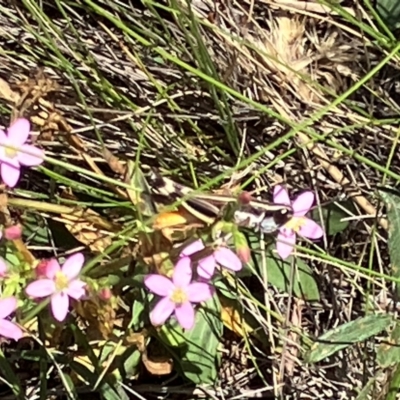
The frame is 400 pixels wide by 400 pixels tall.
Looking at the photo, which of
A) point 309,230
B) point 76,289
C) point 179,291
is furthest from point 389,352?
point 76,289

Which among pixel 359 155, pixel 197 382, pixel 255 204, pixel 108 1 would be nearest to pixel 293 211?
pixel 255 204

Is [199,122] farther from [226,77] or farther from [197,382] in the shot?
[197,382]

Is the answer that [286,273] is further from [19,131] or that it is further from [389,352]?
[19,131]

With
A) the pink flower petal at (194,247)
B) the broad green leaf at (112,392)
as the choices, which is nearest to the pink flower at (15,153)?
the pink flower petal at (194,247)

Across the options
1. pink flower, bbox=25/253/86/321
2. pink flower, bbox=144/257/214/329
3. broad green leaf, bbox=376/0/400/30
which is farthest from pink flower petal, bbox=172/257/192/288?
broad green leaf, bbox=376/0/400/30

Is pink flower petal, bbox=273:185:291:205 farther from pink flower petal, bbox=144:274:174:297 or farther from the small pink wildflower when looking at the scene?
the small pink wildflower

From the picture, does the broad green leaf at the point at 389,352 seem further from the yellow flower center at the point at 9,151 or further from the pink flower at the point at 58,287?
the yellow flower center at the point at 9,151

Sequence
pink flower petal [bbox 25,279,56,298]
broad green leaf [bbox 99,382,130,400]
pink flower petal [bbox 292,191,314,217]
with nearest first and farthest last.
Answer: pink flower petal [bbox 25,279,56,298]
pink flower petal [bbox 292,191,314,217]
broad green leaf [bbox 99,382,130,400]

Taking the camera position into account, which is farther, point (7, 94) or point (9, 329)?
point (7, 94)
